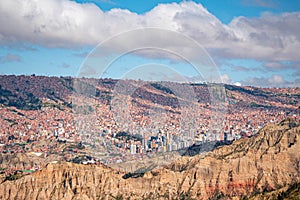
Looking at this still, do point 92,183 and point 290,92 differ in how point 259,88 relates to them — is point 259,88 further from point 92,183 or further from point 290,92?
point 92,183

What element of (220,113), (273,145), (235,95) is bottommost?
(273,145)

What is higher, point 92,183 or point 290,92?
point 290,92

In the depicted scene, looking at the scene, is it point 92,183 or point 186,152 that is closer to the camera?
point 92,183

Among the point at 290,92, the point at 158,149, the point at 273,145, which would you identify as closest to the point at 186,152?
the point at 158,149

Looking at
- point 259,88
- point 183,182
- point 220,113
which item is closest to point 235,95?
point 259,88

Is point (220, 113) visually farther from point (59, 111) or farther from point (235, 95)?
point (235, 95)

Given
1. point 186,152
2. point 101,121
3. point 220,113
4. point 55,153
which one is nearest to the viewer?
point 186,152

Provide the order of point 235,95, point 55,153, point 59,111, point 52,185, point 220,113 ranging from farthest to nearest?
point 235,95 → point 59,111 → point 220,113 → point 55,153 → point 52,185
